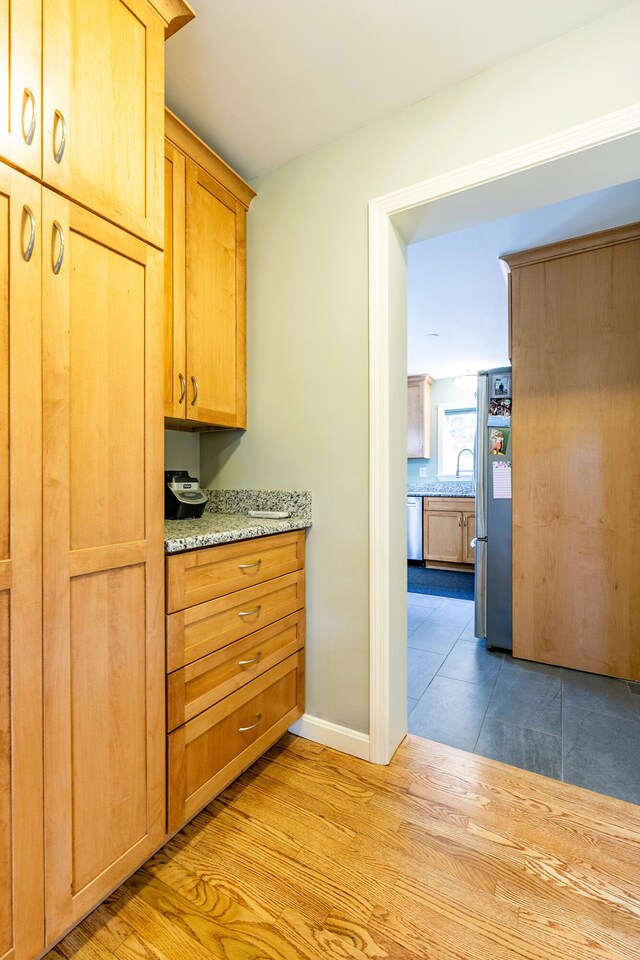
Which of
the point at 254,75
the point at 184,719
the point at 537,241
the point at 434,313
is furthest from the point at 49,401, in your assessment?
the point at 434,313

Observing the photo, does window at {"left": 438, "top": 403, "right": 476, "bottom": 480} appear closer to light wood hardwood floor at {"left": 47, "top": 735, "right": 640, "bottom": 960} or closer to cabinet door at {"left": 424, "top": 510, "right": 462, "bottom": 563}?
cabinet door at {"left": 424, "top": 510, "right": 462, "bottom": 563}

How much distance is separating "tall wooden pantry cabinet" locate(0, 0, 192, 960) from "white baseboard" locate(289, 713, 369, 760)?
0.78 meters

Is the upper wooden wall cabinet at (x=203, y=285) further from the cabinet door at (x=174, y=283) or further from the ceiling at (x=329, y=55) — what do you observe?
the ceiling at (x=329, y=55)

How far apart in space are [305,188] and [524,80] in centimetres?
86

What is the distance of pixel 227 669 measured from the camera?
1436mm

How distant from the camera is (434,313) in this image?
3744 mm

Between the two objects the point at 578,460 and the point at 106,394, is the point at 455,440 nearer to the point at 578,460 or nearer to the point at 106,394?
the point at 578,460

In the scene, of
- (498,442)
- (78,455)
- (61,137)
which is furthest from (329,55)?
(498,442)

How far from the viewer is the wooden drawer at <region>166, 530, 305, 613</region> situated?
4.08 feet

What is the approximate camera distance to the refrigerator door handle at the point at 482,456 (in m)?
2.88

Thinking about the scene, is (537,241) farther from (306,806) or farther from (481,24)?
(306,806)

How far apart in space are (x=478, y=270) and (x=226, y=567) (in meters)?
2.72

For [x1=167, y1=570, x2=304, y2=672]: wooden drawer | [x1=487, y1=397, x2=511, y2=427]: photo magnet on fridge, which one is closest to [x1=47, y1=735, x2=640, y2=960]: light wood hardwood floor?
[x1=167, y1=570, x2=304, y2=672]: wooden drawer

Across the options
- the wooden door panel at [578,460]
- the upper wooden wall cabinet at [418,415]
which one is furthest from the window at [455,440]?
the wooden door panel at [578,460]
